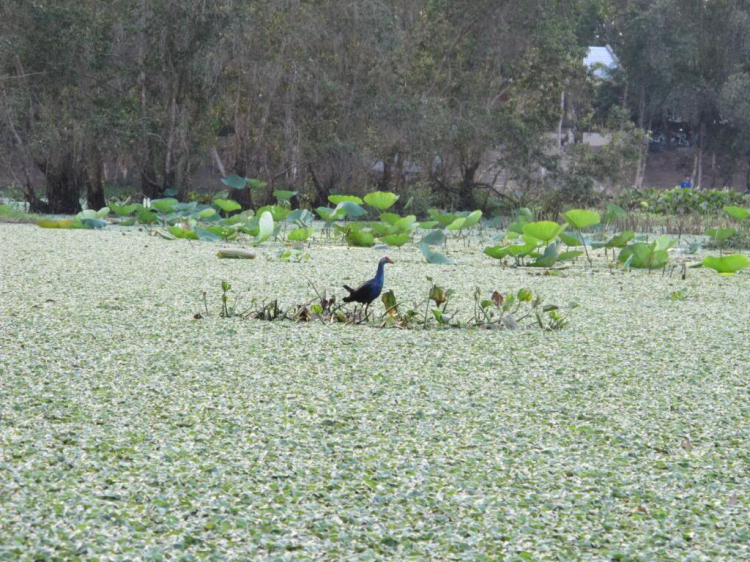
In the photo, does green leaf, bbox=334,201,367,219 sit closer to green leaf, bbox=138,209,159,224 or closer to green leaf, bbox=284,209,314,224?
green leaf, bbox=284,209,314,224

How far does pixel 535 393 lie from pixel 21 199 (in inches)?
367

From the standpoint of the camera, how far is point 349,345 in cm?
253

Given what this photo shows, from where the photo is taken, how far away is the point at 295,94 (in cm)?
901

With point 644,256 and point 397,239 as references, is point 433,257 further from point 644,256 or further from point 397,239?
point 644,256

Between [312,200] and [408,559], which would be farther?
[312,200]

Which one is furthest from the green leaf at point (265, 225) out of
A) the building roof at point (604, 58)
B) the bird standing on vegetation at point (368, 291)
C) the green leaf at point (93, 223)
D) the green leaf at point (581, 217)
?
the building roof at point (604, 58)

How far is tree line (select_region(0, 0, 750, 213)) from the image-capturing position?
26.1 ft

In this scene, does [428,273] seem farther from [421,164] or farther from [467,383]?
[421,164]

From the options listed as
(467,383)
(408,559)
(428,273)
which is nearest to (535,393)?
(467,383)

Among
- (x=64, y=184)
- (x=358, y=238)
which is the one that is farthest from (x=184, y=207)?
(x=64, y=184)

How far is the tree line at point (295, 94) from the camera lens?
796 cm

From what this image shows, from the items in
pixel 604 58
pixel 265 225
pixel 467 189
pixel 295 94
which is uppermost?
pixel 604 58

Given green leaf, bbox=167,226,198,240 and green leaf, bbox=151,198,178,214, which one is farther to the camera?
green leaf, bbox=151,198,178,214

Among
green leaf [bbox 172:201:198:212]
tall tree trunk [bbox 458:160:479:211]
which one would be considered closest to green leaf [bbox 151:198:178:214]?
green leaf [bbox 172:201:198:212]
